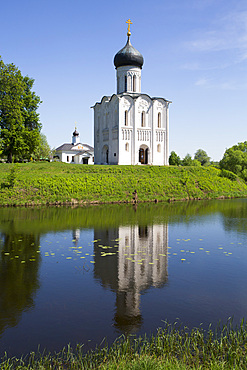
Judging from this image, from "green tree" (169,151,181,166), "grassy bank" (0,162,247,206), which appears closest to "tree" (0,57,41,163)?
"grassy bank" (0,162,247,206)

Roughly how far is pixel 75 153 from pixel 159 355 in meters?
79.7

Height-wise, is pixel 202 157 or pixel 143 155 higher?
pixel 202 157

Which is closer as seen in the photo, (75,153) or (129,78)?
(129,78)

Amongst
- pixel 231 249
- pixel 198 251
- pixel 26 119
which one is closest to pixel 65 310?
pixel 198 251

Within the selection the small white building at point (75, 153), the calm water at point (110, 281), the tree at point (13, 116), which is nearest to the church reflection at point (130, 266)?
the calm water at point (110, 281)

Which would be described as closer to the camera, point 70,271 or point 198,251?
point 70,271

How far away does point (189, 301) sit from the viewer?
8195 mm

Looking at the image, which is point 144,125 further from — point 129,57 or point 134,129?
point 129,57

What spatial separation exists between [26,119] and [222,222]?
33076 mm

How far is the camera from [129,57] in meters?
47.3

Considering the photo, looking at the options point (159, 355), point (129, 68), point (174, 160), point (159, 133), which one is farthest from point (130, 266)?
point (174, 160)

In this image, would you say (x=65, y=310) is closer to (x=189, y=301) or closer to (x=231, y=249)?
(x=189, y=301)

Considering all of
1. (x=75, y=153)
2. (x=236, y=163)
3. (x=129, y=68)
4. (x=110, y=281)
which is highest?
(x=129, y=68)

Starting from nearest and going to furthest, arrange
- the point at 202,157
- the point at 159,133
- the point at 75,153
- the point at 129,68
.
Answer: the point at 129,68, the point at 159,133, the point at 75,153, the point at 202,157
